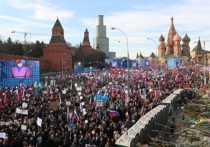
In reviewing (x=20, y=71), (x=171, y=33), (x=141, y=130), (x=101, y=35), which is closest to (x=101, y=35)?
(x=101, y=35)

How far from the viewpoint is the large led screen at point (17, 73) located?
22938mm

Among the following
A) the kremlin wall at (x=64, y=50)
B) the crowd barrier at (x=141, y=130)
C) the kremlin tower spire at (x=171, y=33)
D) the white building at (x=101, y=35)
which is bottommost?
the crowd barrier at (x=141, y=130)

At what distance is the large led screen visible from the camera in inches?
903

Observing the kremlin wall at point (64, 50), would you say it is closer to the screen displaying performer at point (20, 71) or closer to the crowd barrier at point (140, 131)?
the screen displaying performer at point (20, 71)

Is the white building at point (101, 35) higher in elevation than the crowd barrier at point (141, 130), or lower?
higher

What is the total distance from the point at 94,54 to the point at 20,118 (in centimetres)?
8687

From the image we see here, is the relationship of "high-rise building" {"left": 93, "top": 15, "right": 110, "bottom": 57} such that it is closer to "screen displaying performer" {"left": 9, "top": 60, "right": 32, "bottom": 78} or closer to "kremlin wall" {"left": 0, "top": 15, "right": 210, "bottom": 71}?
"kremlin wall" {"left": 0, "top": 15, "right": 210, "bottom": 71}

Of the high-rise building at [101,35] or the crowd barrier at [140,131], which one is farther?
the high-rise building at [101,35]

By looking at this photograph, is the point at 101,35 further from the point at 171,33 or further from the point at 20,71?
the point at 20,71

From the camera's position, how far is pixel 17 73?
79.8 ft

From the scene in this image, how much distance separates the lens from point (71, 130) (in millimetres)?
11445

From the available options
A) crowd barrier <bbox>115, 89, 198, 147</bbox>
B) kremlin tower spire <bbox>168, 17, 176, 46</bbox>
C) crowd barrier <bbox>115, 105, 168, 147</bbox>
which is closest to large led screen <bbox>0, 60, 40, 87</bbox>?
crowd barrier <bbox>115, 89, 198, 147</bbox>

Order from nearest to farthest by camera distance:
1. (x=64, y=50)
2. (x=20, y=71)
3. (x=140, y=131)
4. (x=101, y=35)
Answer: (x=140, y=131) < (x=20, y=71) < (x=64, y=50) < (x=101, y=35)

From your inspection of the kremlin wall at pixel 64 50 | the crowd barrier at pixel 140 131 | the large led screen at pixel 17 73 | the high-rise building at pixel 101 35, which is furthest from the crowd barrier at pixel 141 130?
the high-rise building at pixel 101 35
